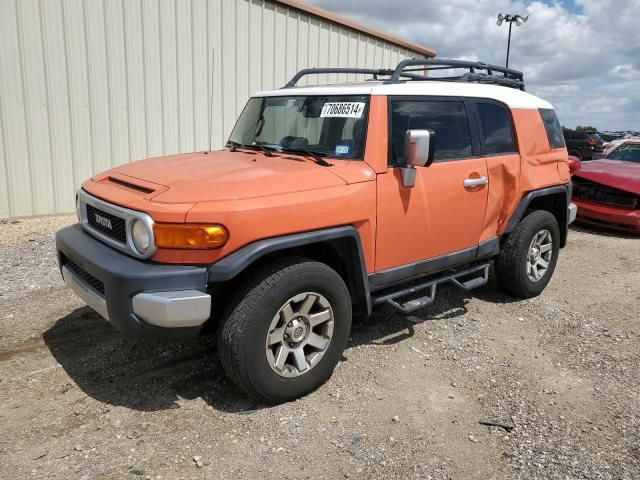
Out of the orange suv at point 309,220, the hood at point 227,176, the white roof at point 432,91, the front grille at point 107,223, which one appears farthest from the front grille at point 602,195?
the front grille at point 107,223

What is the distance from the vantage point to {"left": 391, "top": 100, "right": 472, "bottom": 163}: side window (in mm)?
3723

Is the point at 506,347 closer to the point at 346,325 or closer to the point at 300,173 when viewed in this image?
the point at 346,325

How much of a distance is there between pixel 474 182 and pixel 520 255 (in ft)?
3.61

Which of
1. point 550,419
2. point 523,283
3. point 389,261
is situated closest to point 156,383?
point 389,261

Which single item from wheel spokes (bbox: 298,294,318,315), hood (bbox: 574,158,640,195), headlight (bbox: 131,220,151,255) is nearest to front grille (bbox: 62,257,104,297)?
headlight (bbox: 131,220,151,255)

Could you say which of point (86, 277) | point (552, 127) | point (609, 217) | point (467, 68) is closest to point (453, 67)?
point (467, 68)

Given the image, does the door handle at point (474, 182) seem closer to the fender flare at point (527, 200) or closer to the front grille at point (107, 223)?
the fender flare at point (527, 200)

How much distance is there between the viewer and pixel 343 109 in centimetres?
372

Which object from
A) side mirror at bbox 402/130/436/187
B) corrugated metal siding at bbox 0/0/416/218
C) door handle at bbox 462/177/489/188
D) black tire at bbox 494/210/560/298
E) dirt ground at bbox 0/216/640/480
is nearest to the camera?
dirt ground at bbox 0/216/640/480

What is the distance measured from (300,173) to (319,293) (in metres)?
0.75

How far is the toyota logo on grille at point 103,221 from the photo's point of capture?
128 inches

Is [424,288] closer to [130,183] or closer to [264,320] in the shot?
[264,320]

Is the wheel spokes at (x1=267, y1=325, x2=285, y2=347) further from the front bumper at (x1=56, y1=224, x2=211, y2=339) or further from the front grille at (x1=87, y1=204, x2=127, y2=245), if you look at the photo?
the front grille at (x1=87, y1=204, x2=127, y2=245)

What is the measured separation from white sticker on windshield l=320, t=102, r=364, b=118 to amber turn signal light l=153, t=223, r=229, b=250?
1362mm
